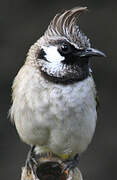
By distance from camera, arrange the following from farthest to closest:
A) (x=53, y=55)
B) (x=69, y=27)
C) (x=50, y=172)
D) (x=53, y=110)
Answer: (x=53, y=110)
(x=53, y=55)
(x=69, y=27)
(x=50, y=172)

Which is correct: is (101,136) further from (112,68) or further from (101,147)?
(112,68)

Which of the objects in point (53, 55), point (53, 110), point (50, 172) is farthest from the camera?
point (53, 110)

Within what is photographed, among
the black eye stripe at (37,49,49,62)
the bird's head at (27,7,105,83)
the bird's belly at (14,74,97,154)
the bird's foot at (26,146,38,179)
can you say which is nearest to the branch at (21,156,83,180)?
the bird's foot at (26,146,38,179)

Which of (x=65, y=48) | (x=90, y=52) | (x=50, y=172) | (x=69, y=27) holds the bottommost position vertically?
(x=50, y=172)

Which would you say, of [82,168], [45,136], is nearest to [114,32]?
[82,168]

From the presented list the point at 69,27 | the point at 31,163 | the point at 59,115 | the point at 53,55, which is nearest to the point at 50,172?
the point at 31,163

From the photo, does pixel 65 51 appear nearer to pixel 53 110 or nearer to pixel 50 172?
pixel 53 110
